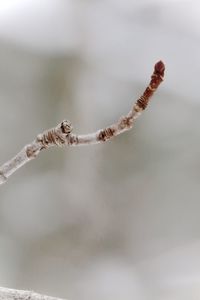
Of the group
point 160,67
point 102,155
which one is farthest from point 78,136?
point 102,155

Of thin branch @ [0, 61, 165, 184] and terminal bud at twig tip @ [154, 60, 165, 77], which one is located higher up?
terminal bud at twig tip @ [154, 60, 165, 77]

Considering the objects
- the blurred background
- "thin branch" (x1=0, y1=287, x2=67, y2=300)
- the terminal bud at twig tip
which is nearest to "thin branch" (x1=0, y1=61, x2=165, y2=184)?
the terminal bud at twig tip

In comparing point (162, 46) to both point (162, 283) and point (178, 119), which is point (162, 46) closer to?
point (178, 119)

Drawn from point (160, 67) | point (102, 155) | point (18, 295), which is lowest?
point (18, 295)

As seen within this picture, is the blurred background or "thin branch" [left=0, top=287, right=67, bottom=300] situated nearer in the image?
"thin branch" [left=0, top=287, right=67, bottom=300]

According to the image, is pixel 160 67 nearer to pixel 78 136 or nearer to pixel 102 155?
pixel 78 136

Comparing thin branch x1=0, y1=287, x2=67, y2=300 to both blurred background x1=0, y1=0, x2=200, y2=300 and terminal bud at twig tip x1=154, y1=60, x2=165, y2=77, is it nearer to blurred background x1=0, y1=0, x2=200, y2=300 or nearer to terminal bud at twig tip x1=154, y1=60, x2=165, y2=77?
terminal bud at twig tip x1=154, y1=60, x2=165, y2=77

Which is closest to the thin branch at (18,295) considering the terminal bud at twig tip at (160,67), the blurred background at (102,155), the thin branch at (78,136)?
the thin branch at (78,136)
